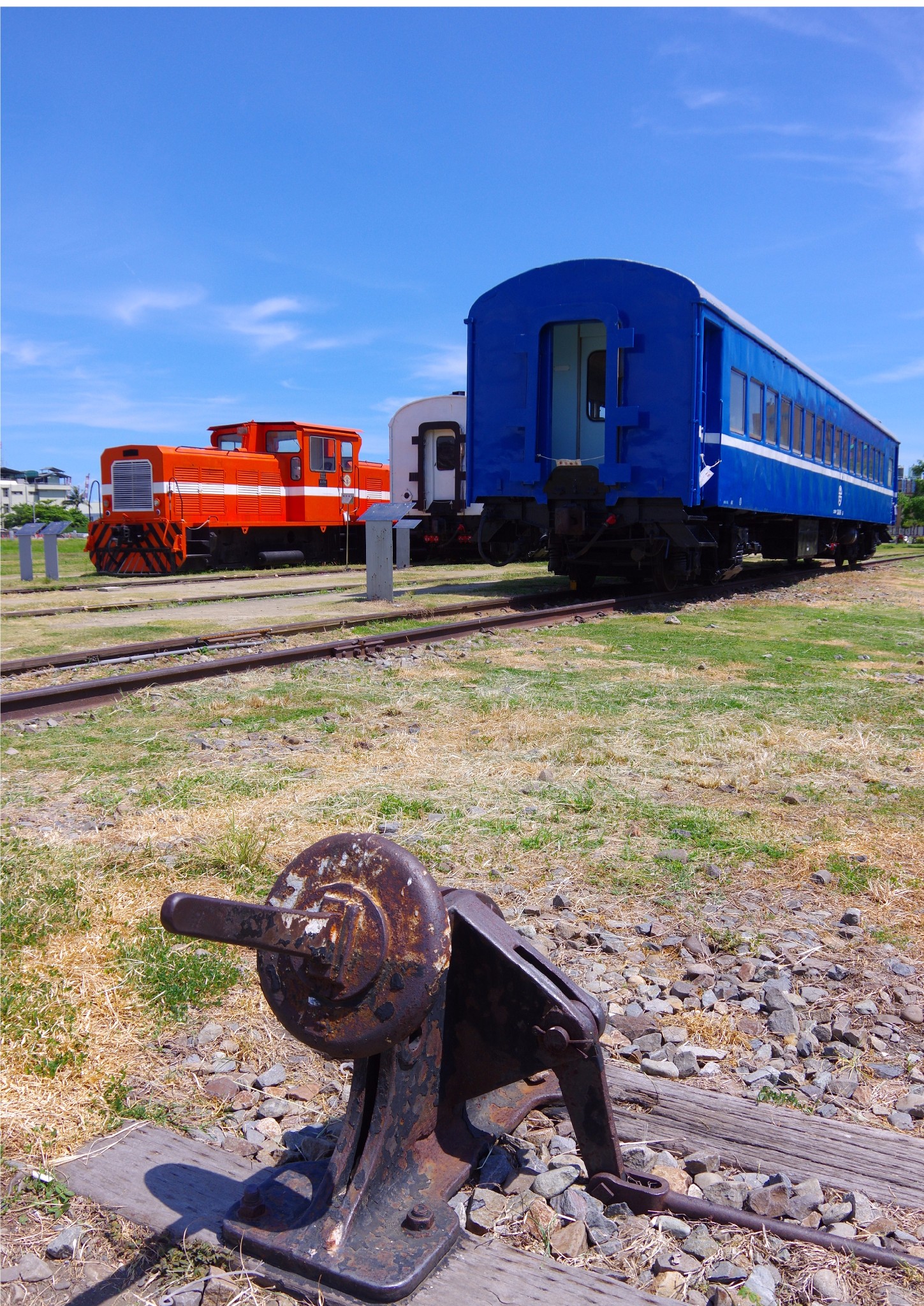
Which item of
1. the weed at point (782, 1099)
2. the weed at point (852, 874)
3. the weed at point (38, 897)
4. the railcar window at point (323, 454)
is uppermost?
the railcar window at point (323, 454)

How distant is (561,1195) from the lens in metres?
1.83

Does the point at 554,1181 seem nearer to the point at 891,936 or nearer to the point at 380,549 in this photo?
the point at 891,936

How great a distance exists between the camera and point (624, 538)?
41.8 ft

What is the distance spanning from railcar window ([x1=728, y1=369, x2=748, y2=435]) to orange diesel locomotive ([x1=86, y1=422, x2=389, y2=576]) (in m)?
10.9

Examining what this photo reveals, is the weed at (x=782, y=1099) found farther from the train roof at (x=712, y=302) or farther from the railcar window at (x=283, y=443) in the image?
the railcar window at (x=283, y=443)

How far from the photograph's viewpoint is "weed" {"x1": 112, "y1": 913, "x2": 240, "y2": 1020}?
257 cm

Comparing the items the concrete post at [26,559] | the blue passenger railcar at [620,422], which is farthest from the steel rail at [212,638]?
the concrete post at [26,559]

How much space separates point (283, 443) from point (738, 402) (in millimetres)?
11861

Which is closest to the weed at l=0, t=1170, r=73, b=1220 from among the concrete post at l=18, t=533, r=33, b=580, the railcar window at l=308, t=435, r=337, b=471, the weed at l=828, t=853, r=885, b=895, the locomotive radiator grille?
the weed at l=828, t=853, r=885, b=895

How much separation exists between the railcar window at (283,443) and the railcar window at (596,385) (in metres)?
10.6

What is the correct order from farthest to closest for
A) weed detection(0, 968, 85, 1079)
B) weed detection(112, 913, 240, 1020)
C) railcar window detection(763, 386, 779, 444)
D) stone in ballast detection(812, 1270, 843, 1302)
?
railcar window detection(763, 386, 779, 444)
weed detection(112, 913, 240, 1020)
weed detection(0, 968, 85, 1079)
stone in ballast detection(812, 1270, 843, 1302)

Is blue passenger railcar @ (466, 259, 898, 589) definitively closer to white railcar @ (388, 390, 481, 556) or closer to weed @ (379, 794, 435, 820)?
white railcar @ (388, 390, 481, 556)

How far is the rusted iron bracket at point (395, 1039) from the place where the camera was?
1542mm

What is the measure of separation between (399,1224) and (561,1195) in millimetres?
354
